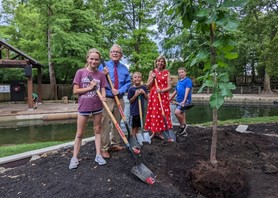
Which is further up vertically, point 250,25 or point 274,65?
point 250,25

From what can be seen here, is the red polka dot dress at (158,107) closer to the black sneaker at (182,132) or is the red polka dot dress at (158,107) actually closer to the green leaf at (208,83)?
the black sneaker at (182,132)

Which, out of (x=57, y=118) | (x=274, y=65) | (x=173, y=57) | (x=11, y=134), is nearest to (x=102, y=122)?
(x=11, y=134)

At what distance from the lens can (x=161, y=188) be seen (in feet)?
8.57

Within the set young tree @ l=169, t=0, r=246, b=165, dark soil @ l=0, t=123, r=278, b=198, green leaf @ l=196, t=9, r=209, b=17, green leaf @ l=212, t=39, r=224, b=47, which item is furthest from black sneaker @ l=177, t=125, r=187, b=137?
green leaf @ l=196, t=9, r=209, b=17

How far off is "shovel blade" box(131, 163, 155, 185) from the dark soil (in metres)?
0.05

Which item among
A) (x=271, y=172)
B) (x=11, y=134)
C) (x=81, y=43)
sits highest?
(x=81, y=43)

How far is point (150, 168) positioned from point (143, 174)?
1.20 ft

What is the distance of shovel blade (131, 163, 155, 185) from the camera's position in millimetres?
2693

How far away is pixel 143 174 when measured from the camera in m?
2.74

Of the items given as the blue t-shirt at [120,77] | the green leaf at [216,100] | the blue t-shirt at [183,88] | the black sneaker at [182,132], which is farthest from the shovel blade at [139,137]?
the green leaf at [216,100]

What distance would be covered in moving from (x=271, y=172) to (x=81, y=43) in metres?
12.7

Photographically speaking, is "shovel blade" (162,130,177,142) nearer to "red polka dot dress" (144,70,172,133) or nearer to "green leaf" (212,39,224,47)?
"red polka dot dress" (144,70,172,133)

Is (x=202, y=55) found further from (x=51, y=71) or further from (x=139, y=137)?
(x=51, y=71)

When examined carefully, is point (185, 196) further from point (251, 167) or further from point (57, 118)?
point (57, 118)
